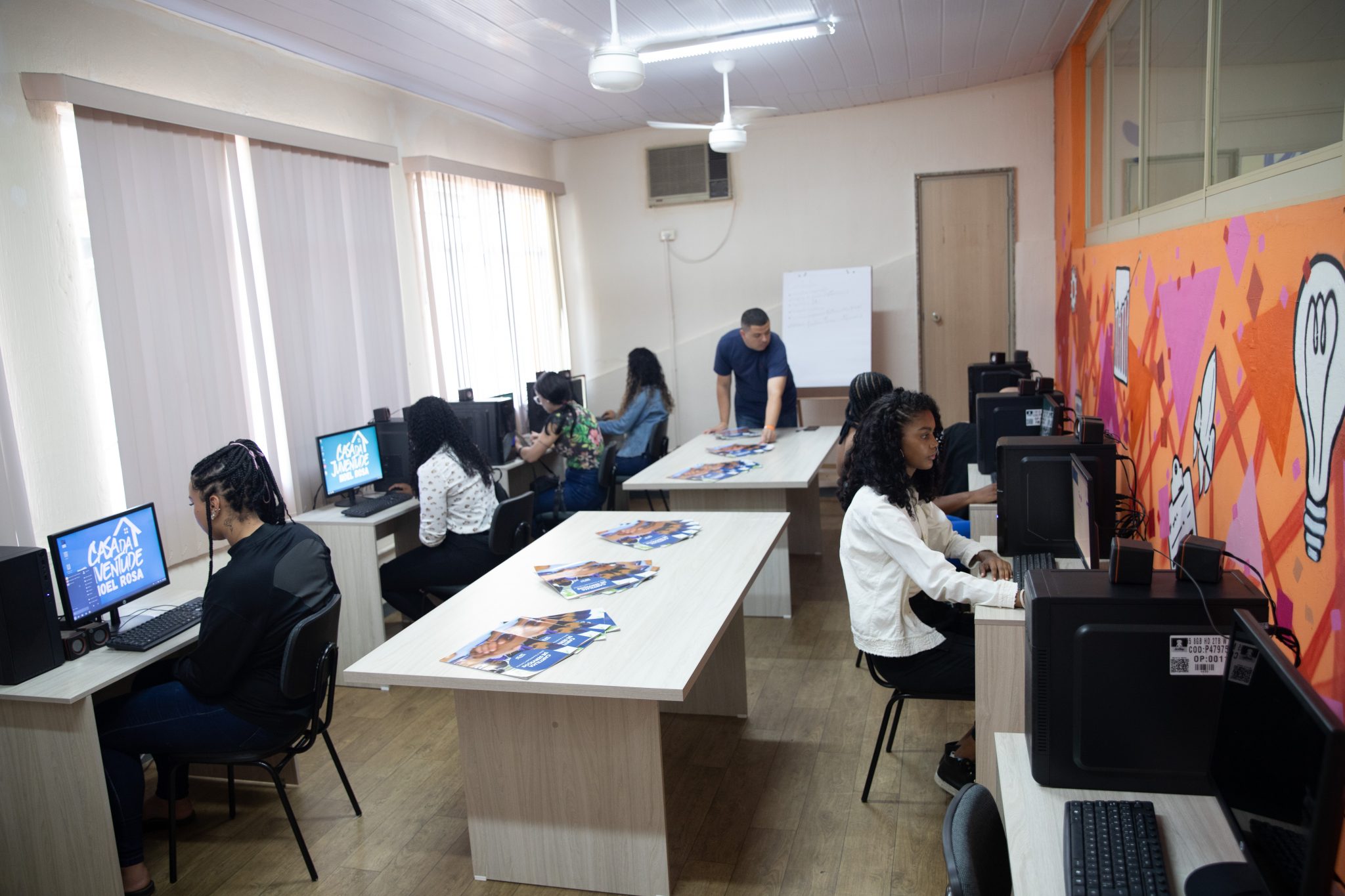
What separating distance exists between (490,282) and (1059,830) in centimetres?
556

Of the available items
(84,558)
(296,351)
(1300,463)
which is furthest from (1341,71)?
(296,351)

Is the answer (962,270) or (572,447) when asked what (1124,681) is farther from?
(962,270)

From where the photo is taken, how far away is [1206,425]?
256cm

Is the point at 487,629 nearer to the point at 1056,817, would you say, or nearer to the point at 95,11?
the point at 1056,817

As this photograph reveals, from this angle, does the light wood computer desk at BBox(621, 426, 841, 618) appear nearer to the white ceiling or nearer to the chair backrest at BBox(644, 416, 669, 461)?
the chair backrest at BBox(644, 416, 669, 461)

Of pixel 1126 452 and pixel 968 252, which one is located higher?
pixel 968 252

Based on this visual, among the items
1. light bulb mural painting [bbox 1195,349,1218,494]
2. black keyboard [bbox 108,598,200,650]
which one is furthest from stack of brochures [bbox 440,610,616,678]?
light bulb mural painting [bbox 1195,349,1218,494]

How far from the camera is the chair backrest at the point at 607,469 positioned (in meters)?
5.21

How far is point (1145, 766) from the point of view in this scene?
5.62ft

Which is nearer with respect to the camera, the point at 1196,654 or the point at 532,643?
the point at 1196,654

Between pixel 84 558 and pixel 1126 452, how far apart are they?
3697 millimetres

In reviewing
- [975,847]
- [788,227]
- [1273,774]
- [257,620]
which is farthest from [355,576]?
[788,227]

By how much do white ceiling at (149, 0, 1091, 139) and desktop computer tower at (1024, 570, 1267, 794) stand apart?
3.38 metres

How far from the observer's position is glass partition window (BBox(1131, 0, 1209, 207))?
2.85 m
